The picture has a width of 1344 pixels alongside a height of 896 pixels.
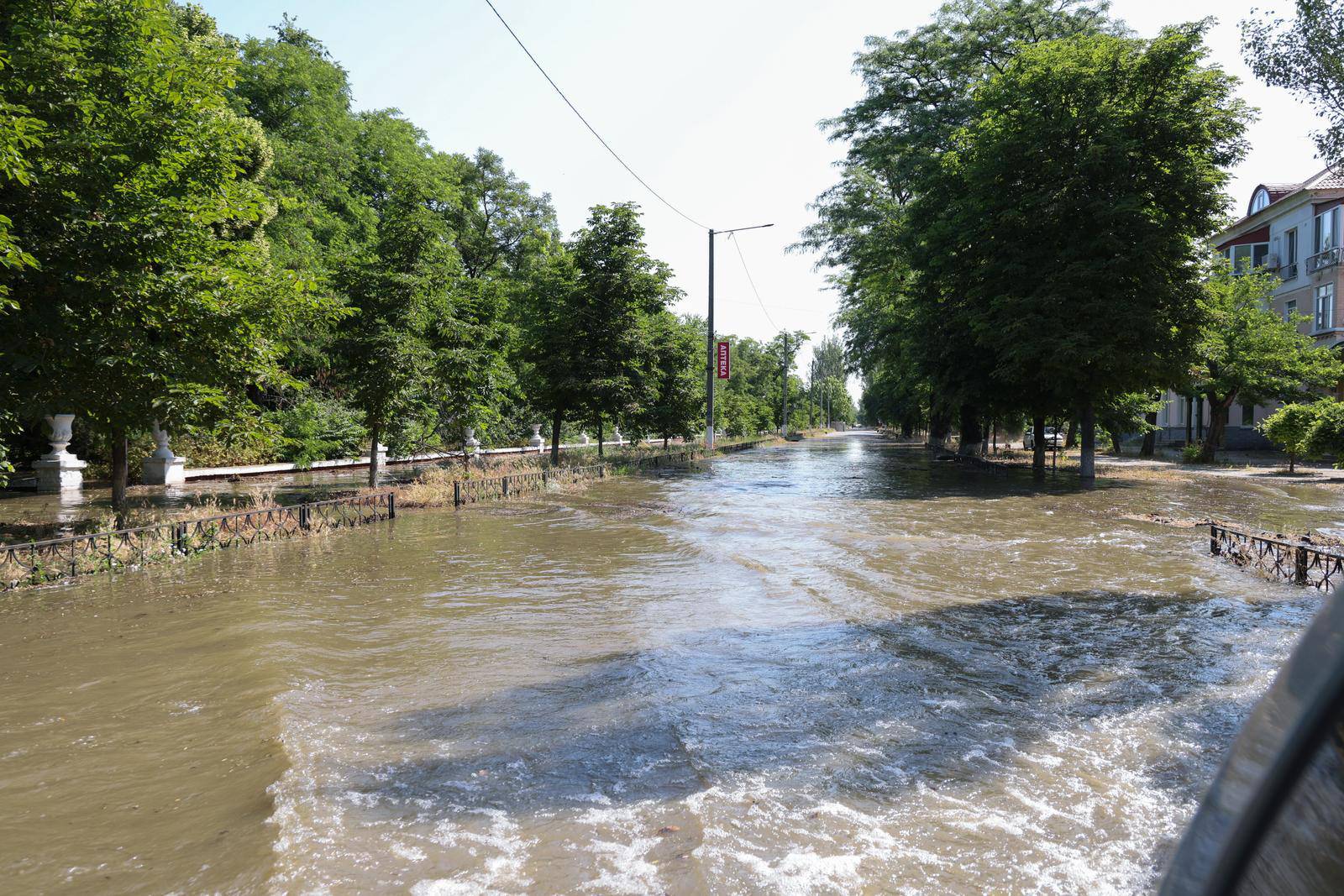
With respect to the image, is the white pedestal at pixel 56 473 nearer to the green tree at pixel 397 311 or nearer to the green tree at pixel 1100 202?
the green tree at pixel 397 311

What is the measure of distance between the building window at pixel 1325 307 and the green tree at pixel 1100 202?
18229 millimetres

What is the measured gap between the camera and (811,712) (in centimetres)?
560

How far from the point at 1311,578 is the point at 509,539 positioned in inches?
460

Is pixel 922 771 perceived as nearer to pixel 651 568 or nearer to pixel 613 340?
pixel 651 568

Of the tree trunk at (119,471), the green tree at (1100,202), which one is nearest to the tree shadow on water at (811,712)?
the tree trunk at (119,471)

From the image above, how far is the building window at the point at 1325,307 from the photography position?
35.8 m

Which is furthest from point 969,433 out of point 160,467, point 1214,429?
point 160,467

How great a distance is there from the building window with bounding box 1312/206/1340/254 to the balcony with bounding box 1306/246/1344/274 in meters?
0.38

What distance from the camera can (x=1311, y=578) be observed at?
10078 mm

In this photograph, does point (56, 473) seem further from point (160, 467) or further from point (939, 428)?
point (939, 428)

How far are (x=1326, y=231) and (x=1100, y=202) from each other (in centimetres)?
2358

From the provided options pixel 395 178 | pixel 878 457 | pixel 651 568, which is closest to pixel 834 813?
pixel 651 568

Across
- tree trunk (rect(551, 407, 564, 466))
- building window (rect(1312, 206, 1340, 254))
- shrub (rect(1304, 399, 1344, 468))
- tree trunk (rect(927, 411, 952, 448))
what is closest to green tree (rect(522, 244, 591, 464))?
tree trunk (rect(551, 407, 564, 466))

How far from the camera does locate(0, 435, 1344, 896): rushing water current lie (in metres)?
3.78
